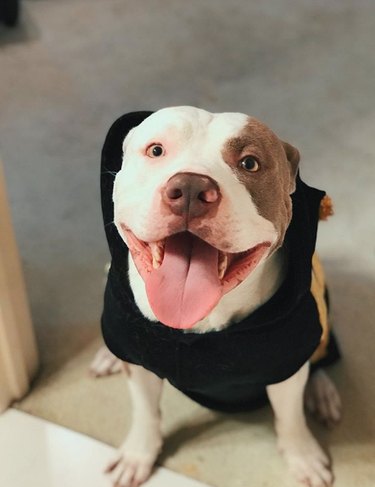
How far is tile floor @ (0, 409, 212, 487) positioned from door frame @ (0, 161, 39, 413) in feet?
0.22

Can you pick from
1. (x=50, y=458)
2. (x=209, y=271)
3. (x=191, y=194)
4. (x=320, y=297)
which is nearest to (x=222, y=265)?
(x=209, y=271)

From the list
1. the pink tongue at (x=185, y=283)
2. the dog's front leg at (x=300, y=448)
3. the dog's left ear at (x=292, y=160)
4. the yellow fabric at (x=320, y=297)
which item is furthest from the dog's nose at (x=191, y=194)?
the dog's front leg at (x=300, y=448)

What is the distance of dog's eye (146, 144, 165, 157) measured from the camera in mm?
1053

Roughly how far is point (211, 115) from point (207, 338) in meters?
0.35

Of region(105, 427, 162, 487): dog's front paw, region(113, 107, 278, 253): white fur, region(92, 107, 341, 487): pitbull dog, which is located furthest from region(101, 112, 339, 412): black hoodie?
region(105, 427, 162, 487): dog's front paw

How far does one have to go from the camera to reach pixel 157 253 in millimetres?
1053

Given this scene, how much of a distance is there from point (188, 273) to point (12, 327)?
0.60 m

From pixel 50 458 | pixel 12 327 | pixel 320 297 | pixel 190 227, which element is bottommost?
pixel 50 458

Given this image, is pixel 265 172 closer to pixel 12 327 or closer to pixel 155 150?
pixel 155 150

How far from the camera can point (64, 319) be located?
5.86 feet

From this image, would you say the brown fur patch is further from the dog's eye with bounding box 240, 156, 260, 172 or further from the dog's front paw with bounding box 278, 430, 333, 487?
the dog's front paw with bounding box 278, 430, 333, 487

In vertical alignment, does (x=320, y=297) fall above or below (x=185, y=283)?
below

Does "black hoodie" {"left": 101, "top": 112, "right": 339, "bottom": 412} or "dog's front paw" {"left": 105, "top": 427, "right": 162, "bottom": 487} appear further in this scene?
"dog's front paw" {"left": 105, "top": 427, "right": 162, "bottom": 487}

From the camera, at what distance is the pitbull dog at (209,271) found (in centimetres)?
99
